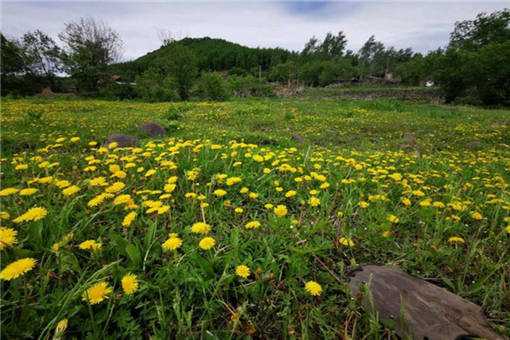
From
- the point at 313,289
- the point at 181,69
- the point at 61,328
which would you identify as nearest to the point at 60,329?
the point at 61,328

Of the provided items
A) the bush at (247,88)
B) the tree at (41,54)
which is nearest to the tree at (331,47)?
the bush at (247,88)

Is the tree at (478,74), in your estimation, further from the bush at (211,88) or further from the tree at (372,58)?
the tree at (372,58)

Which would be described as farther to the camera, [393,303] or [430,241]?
[430,241]

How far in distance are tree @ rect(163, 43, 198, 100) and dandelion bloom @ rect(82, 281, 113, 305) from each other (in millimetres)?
26758

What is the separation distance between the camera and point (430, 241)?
1.94m

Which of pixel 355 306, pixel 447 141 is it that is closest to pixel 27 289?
pixel 355 306

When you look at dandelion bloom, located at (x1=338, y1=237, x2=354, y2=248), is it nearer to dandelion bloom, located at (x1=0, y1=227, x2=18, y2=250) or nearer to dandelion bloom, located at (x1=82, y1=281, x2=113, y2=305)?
dandelion bloom, located at (x1=82, y1=281, x2=113, y2=305)

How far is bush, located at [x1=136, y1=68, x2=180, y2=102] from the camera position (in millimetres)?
23125

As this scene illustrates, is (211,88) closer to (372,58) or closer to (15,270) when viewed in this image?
(15,270)

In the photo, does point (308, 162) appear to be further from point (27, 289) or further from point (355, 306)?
point (27, 289)

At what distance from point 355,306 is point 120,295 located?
4.11 ft

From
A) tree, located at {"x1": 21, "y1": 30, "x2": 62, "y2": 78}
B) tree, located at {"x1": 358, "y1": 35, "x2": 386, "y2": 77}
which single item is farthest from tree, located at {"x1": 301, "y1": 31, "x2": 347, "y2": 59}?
tree, located at {"x1": 21, "y1": 30, "x2": 62, "y2": 78}

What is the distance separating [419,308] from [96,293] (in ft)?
5.36

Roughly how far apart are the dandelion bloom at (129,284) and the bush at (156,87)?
79.0ft
